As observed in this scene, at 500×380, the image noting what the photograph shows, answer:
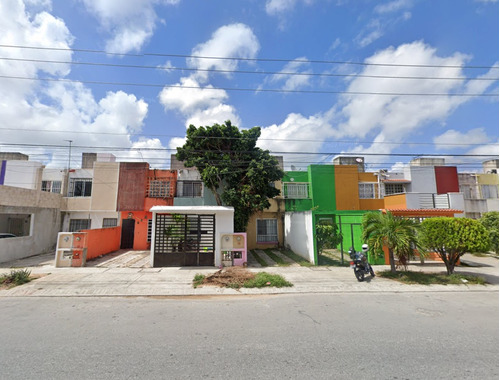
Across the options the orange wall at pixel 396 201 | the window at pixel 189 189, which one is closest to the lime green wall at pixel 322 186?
the orange wall at pixel 396 201

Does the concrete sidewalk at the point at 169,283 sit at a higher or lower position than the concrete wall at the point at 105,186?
lower

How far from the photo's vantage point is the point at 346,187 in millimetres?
19766

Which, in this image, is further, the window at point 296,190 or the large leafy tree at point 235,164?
the window at point 296,190

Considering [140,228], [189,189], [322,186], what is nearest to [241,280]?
[189,189]

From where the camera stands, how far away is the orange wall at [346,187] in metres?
19.5

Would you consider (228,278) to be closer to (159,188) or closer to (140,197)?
(159,188)

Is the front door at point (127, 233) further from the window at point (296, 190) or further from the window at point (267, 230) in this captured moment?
the window at point (296, 190)

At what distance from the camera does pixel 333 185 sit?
64.4 ft

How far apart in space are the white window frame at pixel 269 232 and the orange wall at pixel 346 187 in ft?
18.4

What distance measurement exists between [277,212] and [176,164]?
9431 millimetres

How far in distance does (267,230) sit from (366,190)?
9201 mm

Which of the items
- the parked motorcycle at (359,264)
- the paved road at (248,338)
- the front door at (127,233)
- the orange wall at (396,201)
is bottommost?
the paved road at (248,338)

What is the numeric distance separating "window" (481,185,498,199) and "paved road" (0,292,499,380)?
22.2m

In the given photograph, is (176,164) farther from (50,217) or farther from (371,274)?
(371,274)
